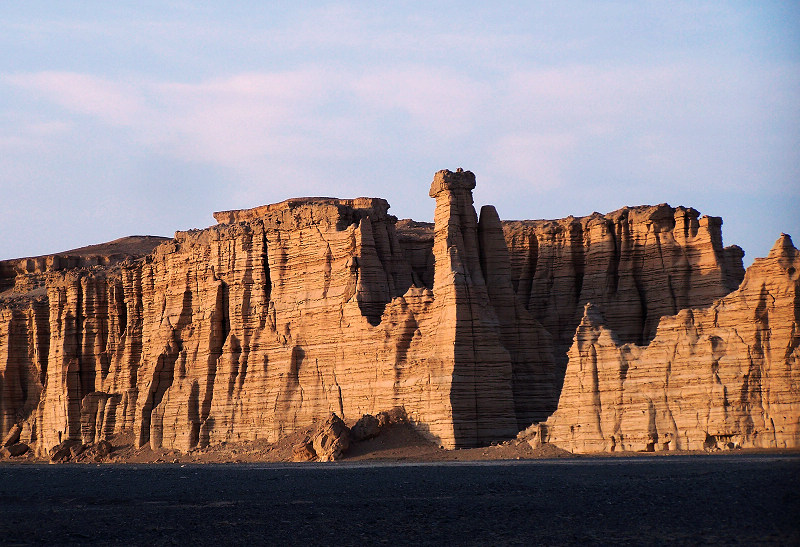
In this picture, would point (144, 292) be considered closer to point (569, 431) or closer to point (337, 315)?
point (337, 315)

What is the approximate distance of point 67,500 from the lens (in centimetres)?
4044

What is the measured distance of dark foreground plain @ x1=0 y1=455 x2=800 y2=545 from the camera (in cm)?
2661

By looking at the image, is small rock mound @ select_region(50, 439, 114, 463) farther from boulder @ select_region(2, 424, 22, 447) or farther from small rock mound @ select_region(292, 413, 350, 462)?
small rock mound @ select_region(292, 413, 350, 462)

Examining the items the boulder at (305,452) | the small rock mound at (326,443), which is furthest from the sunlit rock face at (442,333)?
the boulder at (305,452)

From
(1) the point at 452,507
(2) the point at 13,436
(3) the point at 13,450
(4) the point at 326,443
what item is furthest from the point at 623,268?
(2) the point at 13,436

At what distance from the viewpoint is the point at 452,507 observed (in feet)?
105

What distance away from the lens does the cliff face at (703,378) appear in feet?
138

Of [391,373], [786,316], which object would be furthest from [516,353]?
[786,316]

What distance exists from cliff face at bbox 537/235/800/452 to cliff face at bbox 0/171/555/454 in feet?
26.4

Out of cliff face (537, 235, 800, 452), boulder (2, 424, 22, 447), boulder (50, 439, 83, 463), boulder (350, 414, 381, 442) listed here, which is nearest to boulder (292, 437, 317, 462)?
boulder (350, 414, 381, 442)

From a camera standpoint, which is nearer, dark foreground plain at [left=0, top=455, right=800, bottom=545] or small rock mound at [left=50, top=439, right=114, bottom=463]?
dark foreground plain at [left=0, top=455, right=800, bottom=545]

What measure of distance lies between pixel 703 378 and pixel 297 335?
28369 millimetres

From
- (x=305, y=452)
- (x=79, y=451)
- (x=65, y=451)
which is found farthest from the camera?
(x=65, y=451)

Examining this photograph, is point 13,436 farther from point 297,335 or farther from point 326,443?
point 326,443
